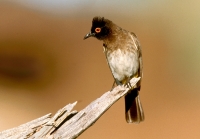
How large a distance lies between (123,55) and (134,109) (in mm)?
780

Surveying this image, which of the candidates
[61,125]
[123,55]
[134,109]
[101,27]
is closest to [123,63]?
[123,55]

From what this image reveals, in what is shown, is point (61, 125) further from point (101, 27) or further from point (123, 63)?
point (101, 27)

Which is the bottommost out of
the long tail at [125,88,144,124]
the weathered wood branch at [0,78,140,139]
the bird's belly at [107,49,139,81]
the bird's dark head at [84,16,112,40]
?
the weathered wood branch at [0,78,140,139]

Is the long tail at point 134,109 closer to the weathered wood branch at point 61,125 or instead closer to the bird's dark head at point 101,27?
the bird's dark head at point 101,27

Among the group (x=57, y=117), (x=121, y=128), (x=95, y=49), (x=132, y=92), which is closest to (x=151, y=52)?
(x=95, y=49)

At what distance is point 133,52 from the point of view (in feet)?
16.7

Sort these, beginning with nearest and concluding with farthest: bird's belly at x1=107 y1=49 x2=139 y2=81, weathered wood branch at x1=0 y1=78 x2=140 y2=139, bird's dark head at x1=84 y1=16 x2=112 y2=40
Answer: weathered wood branch at x1=0 y1=78 x2=140 y2=139 → bird's belly at x1=107 y1=49 x2=139 y2=81 → bird's dark head at x1=84 y1=16 x2=112 y2=40

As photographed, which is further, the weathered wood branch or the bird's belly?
the bird's belly

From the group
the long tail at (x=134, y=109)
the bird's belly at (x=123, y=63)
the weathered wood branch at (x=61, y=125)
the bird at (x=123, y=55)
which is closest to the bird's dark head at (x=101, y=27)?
the bird at (x=123, y=55)

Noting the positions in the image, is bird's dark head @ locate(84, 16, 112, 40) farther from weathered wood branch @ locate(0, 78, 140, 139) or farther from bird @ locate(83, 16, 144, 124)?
weathered wood branch @ locate(0, 78, 140, 139)

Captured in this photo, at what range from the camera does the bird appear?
16.6 ft

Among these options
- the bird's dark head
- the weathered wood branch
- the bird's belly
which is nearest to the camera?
the weathered wood branch

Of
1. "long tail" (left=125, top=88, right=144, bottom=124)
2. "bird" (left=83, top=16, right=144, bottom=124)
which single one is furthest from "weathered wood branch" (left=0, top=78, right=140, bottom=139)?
"long tail" (left=125, top=88, right=144, bottom=124)

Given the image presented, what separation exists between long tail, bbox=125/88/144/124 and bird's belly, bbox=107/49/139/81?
1.19 ft
